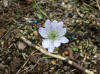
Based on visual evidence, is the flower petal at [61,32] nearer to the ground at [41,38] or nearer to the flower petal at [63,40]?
the flower petal at [63,40]

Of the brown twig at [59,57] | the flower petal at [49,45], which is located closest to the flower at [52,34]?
the flower petal at [49,45]

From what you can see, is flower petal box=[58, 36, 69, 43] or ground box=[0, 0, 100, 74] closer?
flower petal box=[58, 36, 69, 43]

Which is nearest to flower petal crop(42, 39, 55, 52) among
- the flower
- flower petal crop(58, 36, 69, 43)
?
the flower

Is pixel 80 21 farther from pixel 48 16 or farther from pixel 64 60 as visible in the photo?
pixel 64 60

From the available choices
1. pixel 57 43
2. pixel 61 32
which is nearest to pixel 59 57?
pixel 57 43

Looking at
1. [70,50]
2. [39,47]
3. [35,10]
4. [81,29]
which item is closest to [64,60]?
[70,50]

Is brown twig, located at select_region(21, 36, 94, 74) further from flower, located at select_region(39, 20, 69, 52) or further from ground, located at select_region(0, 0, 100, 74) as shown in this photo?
flower, located at select_region(39, 20, 69, 52)
